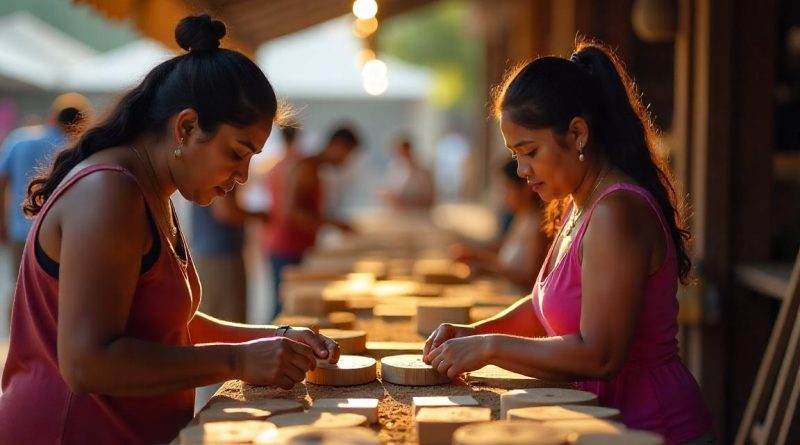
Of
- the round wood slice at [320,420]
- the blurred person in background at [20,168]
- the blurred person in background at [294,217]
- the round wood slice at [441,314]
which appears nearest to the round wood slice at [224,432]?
the round wood slice at [320,420]

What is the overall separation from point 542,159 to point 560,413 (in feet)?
2.33

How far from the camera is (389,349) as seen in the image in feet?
10.1

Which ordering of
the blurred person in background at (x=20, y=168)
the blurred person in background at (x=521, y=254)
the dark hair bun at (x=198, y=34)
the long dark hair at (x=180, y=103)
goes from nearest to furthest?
the long dark hair at (x=180, y=103)
the dark hair bun at (x=198, y=34)
the blurred person in background at (x=521, y=254)
the blurred person in background at (x=20, y=168)

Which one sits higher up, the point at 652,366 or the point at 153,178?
the point at 153,178

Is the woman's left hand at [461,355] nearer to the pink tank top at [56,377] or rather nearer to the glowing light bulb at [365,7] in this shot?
the pink tank top at [56,377]

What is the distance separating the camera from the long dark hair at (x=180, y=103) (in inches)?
85.7

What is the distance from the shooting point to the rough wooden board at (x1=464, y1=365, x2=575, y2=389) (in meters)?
2.50

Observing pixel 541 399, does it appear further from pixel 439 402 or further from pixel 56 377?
pixel 56 377

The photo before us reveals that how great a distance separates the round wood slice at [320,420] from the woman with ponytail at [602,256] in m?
0.48

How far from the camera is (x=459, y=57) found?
3500 centimetres

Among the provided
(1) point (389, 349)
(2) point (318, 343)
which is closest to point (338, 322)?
(1) point (389, 349)

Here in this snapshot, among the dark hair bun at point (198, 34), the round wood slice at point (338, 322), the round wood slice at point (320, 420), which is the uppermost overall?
the dark hair bun at point (198, 34)

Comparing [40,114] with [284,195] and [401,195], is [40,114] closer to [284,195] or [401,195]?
[401,195]

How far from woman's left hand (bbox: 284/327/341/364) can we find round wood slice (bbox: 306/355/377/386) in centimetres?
3
